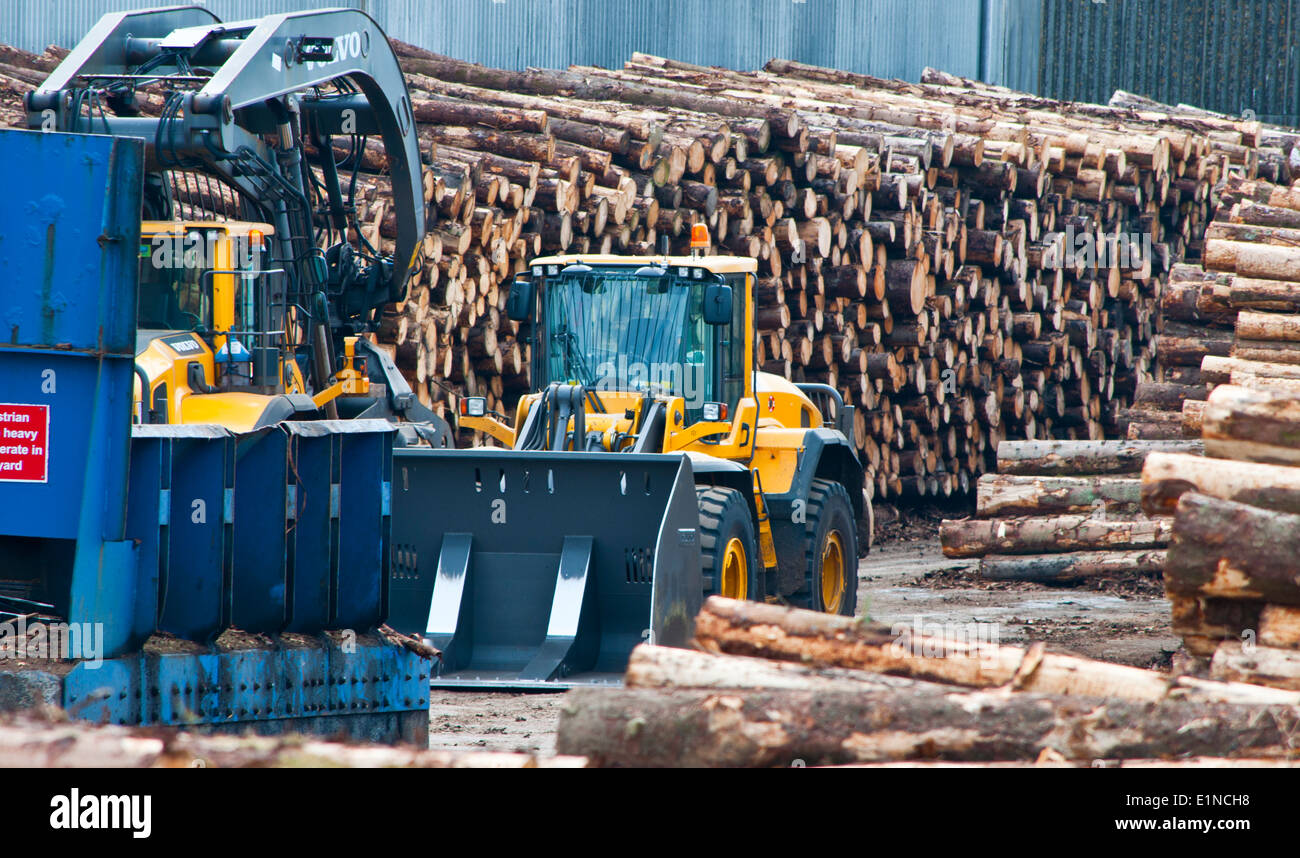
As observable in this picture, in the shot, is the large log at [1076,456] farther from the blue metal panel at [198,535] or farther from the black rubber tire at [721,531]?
the blue metal panel at [198,535]

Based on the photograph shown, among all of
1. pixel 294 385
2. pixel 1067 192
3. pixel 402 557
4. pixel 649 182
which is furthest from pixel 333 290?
pixel 1067 192

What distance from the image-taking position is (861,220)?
1519cm

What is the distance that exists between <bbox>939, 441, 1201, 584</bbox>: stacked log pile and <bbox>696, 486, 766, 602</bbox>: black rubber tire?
4.26 metres

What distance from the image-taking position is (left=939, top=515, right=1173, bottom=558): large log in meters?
12.4

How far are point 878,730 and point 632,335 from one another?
19.6 feet

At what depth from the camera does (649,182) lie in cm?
1366

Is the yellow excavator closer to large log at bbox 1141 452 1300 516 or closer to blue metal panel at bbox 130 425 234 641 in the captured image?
blue metal panel at bbox 130 425 234 641

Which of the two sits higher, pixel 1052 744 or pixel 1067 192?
pixel 1067 192

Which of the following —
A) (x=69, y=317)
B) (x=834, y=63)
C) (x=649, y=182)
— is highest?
(x=834, y=63)

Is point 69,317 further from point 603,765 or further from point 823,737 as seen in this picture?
point 823,737

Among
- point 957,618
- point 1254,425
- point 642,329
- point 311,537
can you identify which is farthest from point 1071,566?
point 311,537

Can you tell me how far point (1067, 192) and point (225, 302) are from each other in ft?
36.9

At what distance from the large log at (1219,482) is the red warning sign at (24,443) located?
4179 millimetres
